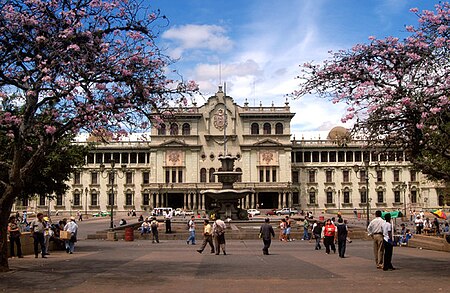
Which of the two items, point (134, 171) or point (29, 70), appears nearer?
point (29, 70)

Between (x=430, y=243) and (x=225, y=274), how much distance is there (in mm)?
13022

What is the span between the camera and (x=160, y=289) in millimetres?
12492

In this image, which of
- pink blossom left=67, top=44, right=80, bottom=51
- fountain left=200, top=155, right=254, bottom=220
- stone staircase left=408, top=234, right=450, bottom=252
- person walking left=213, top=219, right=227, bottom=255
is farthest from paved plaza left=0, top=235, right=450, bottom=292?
fountain left=200, top=155, right=254, bottom=220

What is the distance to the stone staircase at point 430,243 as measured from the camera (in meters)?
23.0

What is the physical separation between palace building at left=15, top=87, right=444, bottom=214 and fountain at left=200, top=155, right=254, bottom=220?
42.9 meters

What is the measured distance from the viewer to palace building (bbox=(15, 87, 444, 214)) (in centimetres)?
9181

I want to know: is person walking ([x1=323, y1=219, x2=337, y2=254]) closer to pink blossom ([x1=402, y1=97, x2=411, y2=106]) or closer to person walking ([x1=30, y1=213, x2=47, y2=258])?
pink blossom ([x1=402, y1=97, x2=411, y2=106])

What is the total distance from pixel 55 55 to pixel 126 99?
2.31m

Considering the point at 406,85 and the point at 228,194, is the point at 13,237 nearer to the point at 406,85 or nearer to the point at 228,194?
the point at 406,85

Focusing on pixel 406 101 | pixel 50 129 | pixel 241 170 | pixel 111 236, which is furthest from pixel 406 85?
pixel 241 170

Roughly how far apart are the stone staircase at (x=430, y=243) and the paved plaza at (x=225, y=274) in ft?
6.67

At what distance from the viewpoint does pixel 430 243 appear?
967 inches

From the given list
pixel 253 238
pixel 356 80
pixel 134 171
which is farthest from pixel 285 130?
pixel 356 80

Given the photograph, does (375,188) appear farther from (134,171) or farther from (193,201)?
(134,171)
